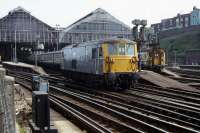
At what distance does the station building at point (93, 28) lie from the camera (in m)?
96.0

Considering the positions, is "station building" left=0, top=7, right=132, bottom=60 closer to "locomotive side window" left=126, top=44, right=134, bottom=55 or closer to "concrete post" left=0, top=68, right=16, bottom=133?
"locomotive side window" left=126, top=44, right=134, bottom=55

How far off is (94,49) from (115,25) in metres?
75.5

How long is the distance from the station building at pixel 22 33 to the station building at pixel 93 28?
350 centimetres

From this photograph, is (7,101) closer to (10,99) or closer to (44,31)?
(10,99)

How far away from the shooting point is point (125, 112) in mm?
15594

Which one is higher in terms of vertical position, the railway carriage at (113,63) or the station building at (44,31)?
the station building at (44,31)

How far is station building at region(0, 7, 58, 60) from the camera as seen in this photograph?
90.9 m

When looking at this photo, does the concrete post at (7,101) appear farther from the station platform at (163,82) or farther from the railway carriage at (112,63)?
the station platform at (163,82)

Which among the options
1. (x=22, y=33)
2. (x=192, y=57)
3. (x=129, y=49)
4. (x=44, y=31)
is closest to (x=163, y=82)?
(x=129, y=49)

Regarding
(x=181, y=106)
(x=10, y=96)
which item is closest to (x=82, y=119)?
A: (x=181, y=106)

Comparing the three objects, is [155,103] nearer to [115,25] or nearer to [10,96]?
[10,96]

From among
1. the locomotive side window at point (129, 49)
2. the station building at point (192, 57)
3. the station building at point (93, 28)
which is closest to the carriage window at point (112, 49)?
the locomotive side window at point (129, 49)

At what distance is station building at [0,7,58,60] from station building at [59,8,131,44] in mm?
3505

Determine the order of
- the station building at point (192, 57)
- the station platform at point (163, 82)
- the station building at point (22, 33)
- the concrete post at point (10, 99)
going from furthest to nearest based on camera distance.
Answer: the station building at point (22, 33) < the station building at point (192, 57) < the station platform at point (163, 82) < the concrete post at point (10, 99)
